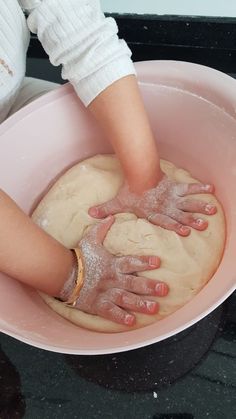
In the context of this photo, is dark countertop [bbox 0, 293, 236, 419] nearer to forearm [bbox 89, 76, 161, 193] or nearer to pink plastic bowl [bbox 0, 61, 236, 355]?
pink plastic bowl [bbox 0, 61, 236, 355]

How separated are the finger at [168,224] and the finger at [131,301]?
0.13 m

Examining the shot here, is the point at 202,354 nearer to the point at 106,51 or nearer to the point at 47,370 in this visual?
the point at 47,370

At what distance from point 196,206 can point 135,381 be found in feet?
0.94

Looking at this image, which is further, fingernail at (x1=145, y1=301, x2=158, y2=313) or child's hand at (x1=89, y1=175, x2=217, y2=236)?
child's hand at (x1=89, y1=175, x2=217, y2=236)

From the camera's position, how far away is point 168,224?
2.88 feet

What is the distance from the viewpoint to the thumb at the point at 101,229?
34.9 inches

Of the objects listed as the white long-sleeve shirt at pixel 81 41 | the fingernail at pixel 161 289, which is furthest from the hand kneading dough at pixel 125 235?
the white long-sleeve shirt at pixel 81 41

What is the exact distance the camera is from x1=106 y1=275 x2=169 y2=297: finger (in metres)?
0.80

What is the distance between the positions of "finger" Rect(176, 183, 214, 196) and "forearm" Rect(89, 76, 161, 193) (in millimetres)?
47

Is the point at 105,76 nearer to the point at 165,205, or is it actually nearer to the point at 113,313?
the point at 165,205

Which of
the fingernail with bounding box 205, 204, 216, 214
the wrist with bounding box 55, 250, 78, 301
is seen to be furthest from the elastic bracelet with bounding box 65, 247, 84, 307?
the fingernail with bounding box 205, 204, 216, 214

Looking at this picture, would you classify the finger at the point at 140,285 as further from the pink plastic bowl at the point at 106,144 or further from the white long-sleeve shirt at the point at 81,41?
the white long-sleeve shirt at the point at 81,41

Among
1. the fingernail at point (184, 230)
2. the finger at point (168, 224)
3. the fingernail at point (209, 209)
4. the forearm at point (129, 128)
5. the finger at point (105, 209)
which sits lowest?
the fingernail at point (209, 209)

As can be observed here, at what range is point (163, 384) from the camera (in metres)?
0.79
